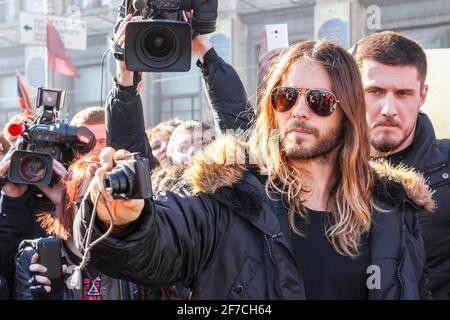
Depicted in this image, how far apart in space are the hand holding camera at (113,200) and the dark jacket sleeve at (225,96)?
1253mm

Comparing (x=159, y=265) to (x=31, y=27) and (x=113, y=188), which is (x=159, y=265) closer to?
(x=113, y=188)

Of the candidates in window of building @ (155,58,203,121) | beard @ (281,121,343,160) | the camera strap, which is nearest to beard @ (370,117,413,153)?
beard @ (281,121,343,160)

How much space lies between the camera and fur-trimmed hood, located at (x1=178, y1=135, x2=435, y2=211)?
2.07m

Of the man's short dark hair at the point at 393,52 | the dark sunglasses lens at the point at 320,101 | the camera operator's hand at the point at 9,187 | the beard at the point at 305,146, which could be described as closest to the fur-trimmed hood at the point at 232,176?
the beard at the point at 305,146

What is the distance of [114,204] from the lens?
64.5 inches

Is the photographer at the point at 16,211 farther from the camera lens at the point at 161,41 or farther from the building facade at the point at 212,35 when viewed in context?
the building facade at the point at 212,35

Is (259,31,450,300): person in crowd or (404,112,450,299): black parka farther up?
(259,31,450,300): person in crowd

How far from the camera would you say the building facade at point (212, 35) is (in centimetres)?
1027

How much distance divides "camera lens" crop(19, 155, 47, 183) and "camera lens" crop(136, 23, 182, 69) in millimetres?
823

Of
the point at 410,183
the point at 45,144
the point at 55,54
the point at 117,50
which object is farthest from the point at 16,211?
the point at 55,54

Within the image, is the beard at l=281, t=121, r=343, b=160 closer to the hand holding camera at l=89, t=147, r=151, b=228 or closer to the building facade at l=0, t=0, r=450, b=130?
the hand holding camera at l=89, t=147, r=151, b=228
